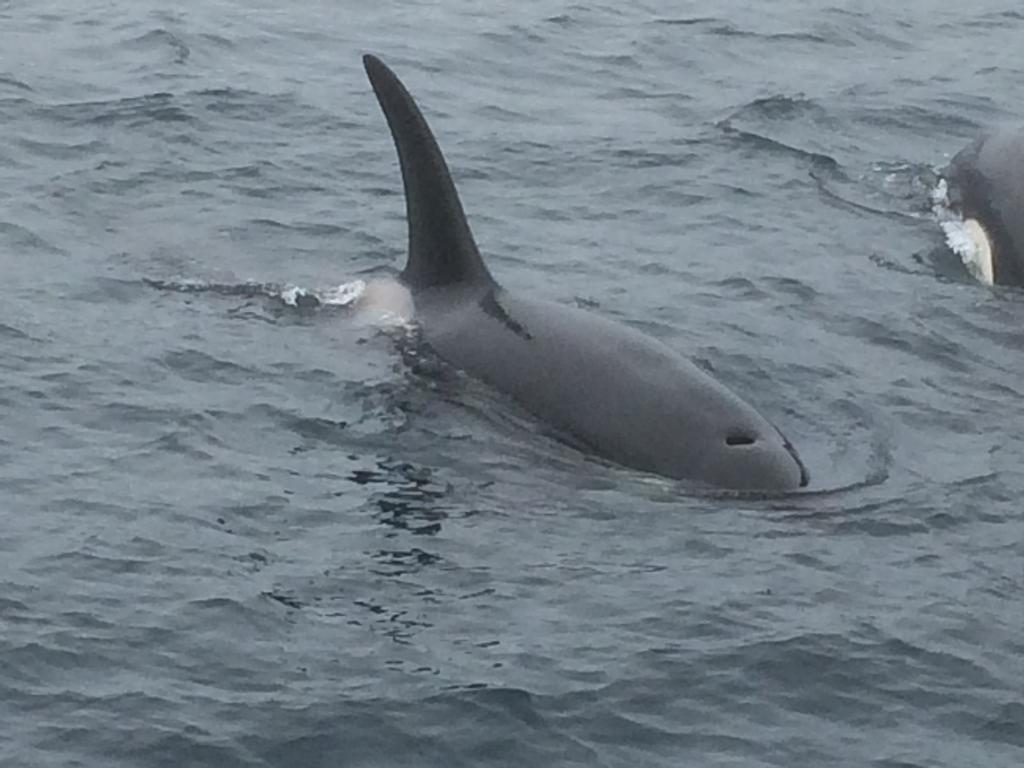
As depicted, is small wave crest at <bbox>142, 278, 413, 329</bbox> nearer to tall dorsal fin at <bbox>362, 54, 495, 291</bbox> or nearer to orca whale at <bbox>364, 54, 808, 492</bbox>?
orca whale at <bbox>364, 54, 808, 492</bbox>

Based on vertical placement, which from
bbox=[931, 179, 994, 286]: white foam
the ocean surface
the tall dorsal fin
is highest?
the tall dorsal fin

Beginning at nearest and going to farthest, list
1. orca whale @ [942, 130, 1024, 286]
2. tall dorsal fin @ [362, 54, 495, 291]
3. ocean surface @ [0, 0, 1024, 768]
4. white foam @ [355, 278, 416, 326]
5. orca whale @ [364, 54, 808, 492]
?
ocean surface @ [0, 0, 1024, 768] → orca whale @ [364, 54, 808, 492] → tall dorsal fin @ [362, 54, 495, 291] → white foam @ [355, 278, 416, 326] → orca whale @ [942, 130, 1024, 286]

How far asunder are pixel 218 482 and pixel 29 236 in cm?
591

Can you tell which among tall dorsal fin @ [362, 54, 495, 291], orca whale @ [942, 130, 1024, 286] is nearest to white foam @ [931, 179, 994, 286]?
orca whale @ [942, 130, 1024, 286]

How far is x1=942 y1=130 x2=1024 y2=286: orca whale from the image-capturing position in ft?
64.4

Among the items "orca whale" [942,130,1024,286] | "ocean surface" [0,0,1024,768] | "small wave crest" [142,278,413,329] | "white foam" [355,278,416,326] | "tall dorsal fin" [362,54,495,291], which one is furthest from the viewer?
"orca whale" [942,130,1024,286]

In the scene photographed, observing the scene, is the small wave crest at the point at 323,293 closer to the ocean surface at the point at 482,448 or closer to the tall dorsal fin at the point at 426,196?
the ocean surface at the point at 482,448

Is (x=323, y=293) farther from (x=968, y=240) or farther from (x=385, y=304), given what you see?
(x=968, y=240)

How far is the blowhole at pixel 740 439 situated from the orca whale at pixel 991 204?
18.6 feet

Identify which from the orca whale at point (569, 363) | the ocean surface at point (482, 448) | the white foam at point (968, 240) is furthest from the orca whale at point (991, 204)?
the orca whale at point (569, 363)

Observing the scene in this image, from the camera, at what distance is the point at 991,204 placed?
67.5 feet

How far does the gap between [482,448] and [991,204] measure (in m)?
7.63

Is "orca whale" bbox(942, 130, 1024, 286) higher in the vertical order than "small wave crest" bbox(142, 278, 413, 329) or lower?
higher

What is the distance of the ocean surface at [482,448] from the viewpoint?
38.5 feet
